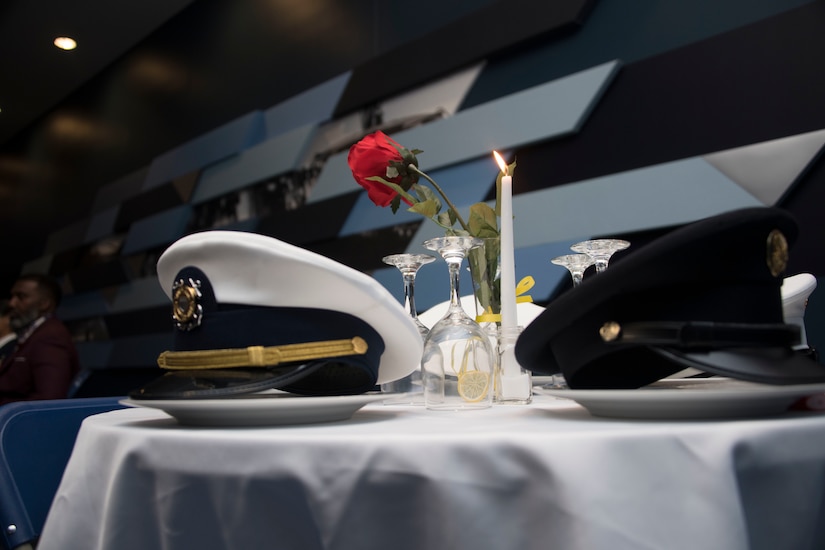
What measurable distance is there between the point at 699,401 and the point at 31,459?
0.95 meters

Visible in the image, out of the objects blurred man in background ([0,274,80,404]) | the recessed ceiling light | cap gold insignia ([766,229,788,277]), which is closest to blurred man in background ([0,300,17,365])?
blurred man in background ([0,274,80,404])

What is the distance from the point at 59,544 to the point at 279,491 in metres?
0.29

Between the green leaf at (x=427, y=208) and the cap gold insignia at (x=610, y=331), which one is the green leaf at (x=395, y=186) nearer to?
the green leaf at (x=427, y=208)

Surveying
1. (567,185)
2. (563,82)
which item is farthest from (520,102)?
(567,185)

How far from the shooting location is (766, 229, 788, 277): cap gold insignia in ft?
1.83

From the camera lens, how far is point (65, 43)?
4430 millimetres

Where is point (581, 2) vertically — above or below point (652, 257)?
above

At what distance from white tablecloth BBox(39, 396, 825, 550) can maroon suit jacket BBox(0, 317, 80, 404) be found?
8.67 feet

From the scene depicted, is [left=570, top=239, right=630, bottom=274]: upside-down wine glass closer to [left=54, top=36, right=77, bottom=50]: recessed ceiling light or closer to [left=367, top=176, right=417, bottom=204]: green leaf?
[left=367, top=176, right=417, bottom=204]: green leaf

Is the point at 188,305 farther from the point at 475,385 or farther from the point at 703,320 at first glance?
the point at 703,320

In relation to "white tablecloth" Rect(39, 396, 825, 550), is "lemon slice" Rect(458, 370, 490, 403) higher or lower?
higher

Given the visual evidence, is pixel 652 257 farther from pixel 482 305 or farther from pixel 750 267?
pixel 482 305

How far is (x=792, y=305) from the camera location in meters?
0.97

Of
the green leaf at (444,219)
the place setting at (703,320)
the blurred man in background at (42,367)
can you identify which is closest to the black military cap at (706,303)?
the place setting at (703,320)
